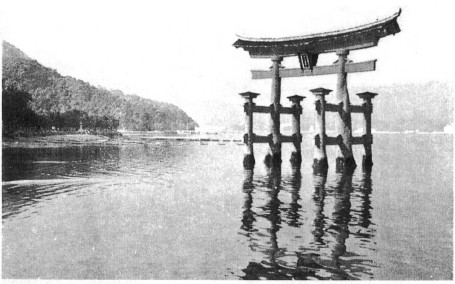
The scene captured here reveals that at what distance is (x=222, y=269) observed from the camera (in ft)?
21.6

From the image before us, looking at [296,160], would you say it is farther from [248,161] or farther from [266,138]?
[248,161]

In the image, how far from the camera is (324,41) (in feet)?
59.5

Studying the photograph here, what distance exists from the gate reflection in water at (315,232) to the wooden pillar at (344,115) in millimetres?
3440

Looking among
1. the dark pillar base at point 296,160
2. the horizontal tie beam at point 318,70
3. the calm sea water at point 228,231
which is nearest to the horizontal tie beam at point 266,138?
the dark pillar base at point 296,160

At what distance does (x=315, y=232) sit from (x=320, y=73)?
1180 cm

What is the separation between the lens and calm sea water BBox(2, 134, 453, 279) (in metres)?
6.64

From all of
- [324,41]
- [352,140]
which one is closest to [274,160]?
[352,140]

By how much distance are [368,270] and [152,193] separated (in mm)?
8812

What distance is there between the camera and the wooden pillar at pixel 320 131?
706 inches

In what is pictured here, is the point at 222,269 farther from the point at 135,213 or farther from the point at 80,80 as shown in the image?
the point at 80,80

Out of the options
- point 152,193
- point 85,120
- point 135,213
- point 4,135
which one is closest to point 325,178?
point 152,193

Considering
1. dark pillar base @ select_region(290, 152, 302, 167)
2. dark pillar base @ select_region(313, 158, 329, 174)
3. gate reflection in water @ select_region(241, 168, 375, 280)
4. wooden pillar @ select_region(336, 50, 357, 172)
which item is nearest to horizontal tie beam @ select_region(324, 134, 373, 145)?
wooden pillar @ select_region(336, 50, 357, 172)

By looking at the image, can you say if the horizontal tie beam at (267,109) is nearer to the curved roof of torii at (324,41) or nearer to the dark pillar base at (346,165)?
the curved roof of torii at (324,41)

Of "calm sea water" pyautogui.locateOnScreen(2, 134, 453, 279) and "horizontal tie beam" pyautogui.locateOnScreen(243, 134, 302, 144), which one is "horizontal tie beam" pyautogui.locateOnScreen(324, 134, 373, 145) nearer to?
"calm sea water" pyautogui.locateOnScreen(2, 134, 453, 279)
